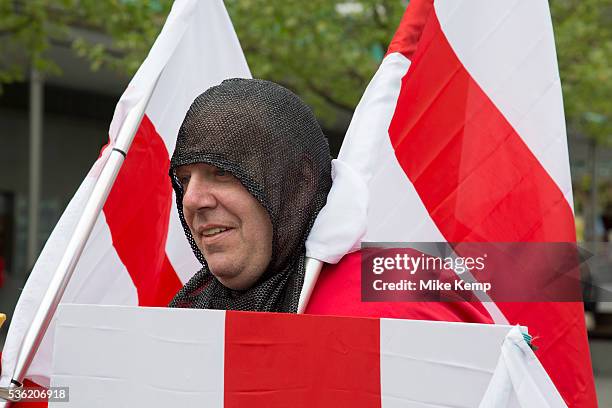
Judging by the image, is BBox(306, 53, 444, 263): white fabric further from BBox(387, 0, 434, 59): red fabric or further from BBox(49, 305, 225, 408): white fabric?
BBox(49, 305, 225, 408): white fabric

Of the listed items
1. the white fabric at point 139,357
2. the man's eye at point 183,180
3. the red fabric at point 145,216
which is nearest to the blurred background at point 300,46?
the red fabric at point 145,216

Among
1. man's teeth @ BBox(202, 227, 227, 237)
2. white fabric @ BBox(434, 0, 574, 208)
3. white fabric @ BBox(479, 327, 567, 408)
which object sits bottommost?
white fabric @ BBox(479, 327, 567, 408)

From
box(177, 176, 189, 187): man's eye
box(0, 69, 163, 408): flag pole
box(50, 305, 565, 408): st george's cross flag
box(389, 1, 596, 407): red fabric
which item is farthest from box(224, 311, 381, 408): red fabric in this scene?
box(389, 1, 596, 407): red fabric

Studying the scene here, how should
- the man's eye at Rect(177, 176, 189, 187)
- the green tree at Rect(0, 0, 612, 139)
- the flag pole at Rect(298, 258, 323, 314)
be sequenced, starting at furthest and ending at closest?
the green tree at Rect(0, 0, 612, 139) < the man's eye at Rect(177, 176, 189, 187) < the flag pole at Rect(298, 258, 323, 314)

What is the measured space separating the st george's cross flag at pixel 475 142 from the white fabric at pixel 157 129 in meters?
0.66

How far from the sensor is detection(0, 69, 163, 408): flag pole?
2.18 metres

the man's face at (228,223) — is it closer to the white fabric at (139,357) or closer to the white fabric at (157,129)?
the white fabric at (139,357)

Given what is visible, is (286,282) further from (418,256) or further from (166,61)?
(166,61)

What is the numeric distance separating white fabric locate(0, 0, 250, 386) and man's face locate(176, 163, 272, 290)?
557mm

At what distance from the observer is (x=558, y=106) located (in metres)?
2.47

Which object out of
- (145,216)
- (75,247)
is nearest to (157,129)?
(145,216)

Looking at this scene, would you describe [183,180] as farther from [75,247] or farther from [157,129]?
[157,129]

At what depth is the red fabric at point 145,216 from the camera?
9.34 feet

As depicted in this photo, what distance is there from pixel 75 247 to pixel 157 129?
709 millimetres
